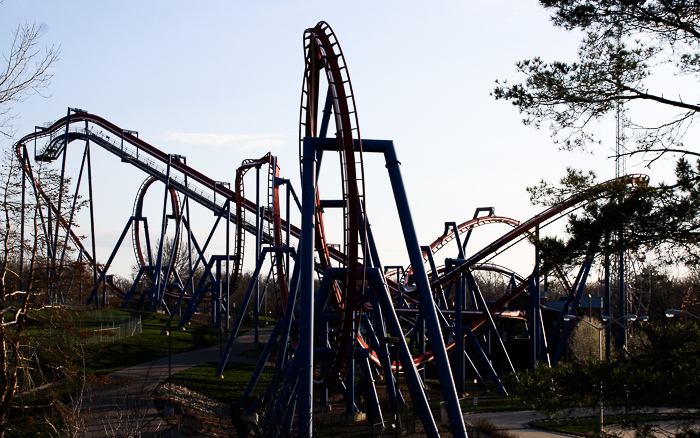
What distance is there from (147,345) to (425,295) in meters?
17.6

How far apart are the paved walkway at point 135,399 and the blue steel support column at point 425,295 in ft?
15.8

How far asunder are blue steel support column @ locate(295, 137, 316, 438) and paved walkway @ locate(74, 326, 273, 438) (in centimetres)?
256

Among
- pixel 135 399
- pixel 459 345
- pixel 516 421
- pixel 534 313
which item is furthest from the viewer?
pixel 534 313

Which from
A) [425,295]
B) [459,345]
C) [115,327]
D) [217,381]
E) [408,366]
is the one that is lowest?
[217,381]

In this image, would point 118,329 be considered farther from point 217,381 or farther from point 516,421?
point 516,421

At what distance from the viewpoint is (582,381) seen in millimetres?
9172

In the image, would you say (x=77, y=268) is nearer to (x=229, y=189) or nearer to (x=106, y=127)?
(x=229, y=189)

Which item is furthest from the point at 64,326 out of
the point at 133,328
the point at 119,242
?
the point at 119,242

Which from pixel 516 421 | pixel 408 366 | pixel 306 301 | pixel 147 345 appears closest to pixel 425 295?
pixel 408 366

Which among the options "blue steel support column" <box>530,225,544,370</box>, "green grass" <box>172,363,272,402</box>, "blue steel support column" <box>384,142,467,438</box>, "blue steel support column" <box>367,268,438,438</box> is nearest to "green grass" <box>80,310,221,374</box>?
"green grass" <box>172,363,272,402</box>

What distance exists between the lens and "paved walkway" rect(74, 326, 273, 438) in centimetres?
1136

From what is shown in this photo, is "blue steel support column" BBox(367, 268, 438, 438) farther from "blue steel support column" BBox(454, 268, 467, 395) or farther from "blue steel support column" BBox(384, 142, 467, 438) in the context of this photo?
"blue steel support column" BBox(454, 268, 467, 395)

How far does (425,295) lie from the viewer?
11500 mm

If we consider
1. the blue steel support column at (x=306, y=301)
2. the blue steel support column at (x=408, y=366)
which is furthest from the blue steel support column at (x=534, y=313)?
the blue steel support column at (x=306, y=301)
